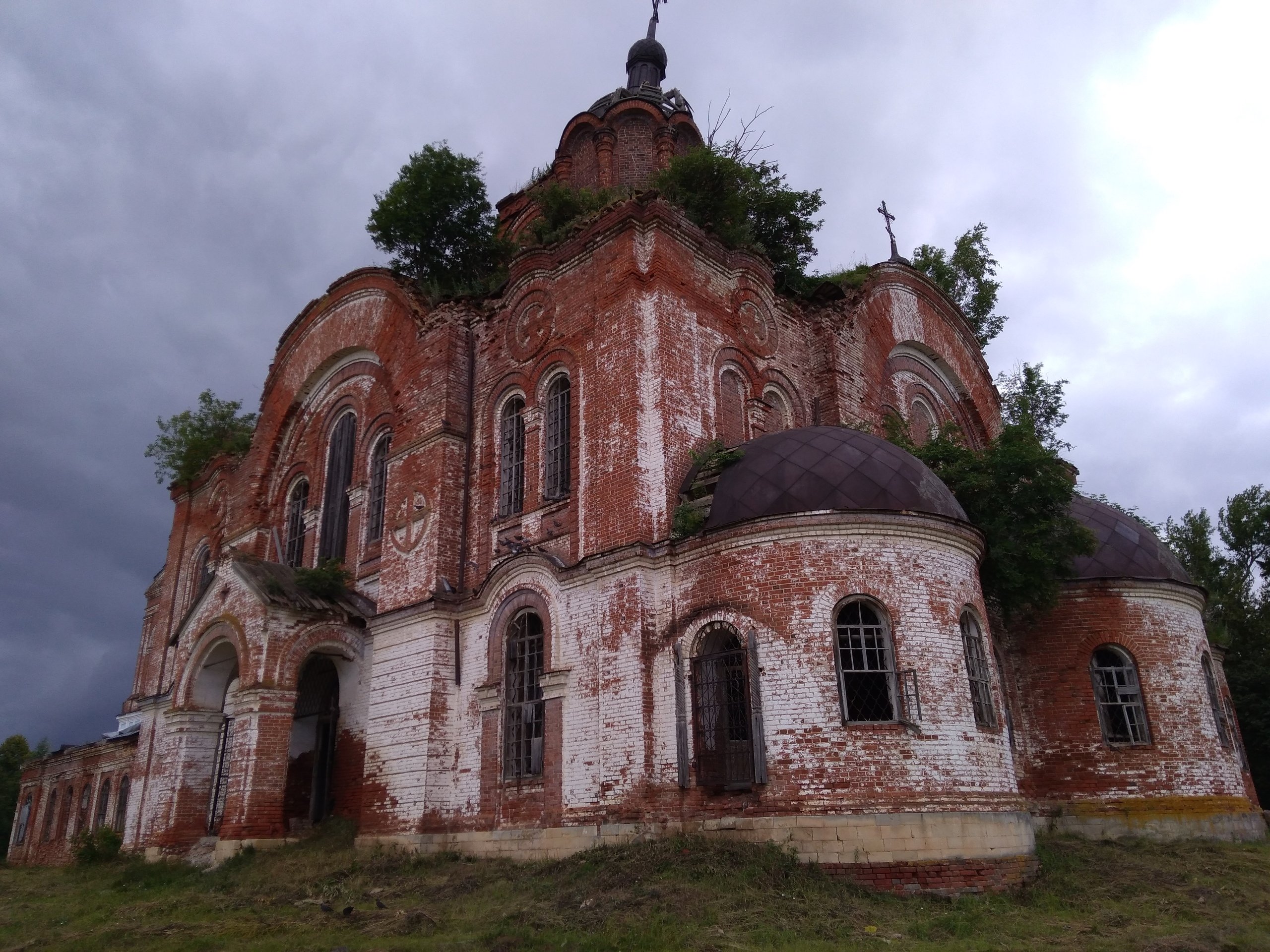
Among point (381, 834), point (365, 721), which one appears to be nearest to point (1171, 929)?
point (381, 834)

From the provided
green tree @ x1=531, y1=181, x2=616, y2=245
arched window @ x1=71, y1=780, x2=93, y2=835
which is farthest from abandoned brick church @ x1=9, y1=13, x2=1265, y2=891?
arched window @ x1=71, y1=780, x2=93, y2=835

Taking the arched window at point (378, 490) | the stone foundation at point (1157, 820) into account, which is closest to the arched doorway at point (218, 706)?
the arched window at point (378, 490)

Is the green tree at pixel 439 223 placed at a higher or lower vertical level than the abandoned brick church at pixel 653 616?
higher

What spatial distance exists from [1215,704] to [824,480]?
26.2 ft

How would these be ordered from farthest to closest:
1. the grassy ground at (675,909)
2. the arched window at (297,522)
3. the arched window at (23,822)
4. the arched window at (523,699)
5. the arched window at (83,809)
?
the arched window at (23,822)
the arched window at (83,809)
the arched window at (297,522)
the arched window at (523,699)
the grassy ground at (675,909)

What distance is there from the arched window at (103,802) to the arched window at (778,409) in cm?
1767

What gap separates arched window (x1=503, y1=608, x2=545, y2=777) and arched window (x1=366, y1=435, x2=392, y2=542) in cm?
432

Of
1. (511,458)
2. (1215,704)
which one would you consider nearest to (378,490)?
(511,458)

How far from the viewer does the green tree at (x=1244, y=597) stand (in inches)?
837

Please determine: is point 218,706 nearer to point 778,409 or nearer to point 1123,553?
point 778,409

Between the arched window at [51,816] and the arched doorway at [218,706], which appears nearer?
the arched doorway at [218,706]

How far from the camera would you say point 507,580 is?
13.2m

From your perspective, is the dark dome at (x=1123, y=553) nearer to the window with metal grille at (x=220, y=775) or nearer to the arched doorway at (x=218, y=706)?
the arched doorway at (x=218, y=706)

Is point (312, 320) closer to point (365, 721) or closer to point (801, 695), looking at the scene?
point (365, 721)
